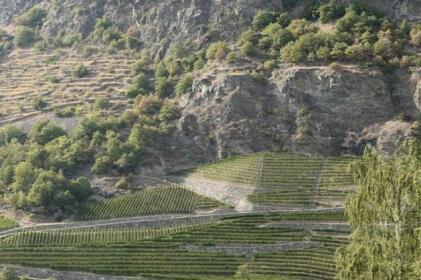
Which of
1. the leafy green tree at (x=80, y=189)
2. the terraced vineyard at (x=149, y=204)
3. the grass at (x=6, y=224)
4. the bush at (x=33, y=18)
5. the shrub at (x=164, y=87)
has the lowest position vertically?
the grass at (x=6, y=224)

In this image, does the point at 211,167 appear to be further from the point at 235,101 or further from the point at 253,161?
the point at 235,101

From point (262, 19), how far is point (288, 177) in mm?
31235

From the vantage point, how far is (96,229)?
172 feet

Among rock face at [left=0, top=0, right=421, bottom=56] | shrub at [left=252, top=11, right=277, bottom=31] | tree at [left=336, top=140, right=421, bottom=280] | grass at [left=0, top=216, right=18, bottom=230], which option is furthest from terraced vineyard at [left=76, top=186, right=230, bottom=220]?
rock face at [left=0, top=0, right=421, bottom=56]

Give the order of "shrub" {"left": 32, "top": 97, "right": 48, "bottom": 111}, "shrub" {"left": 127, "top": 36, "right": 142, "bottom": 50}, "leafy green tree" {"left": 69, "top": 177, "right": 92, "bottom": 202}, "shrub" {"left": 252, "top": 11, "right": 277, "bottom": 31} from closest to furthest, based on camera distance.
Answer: "leafy green tree" {"left": 69, "top": 177, "right": 92, "bottom": 202}, "shrub" {"left": 32, "top": 97, "right": 48, "bottom": 111}, "shrub" {"left": 252, "top": 11, "right": 277, "bottom": 31}, "shrub" {"left": 127, "top": 36, "right": 142, "bottom": 50}

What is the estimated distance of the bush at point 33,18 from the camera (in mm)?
111419

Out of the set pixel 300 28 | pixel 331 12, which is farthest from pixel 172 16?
pixel 331 12

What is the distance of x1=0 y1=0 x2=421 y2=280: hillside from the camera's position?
47031mm

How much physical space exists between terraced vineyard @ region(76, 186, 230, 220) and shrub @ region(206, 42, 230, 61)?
22999 mm

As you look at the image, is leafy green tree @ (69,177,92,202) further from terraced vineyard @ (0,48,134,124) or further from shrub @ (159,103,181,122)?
terraced vineyard @ (0,48,134,124)

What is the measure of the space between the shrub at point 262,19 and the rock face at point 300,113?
13.0m

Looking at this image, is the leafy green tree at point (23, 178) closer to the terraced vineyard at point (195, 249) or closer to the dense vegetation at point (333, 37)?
the terraced vineyard at point (195, 249)

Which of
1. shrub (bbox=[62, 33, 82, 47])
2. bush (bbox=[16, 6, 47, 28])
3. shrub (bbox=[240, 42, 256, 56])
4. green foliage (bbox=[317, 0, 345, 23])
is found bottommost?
shrub (bbox=[62, 33, 82, 47])

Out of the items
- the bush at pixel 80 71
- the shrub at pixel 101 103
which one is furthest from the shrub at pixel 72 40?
the shrub at pixel 101 103
